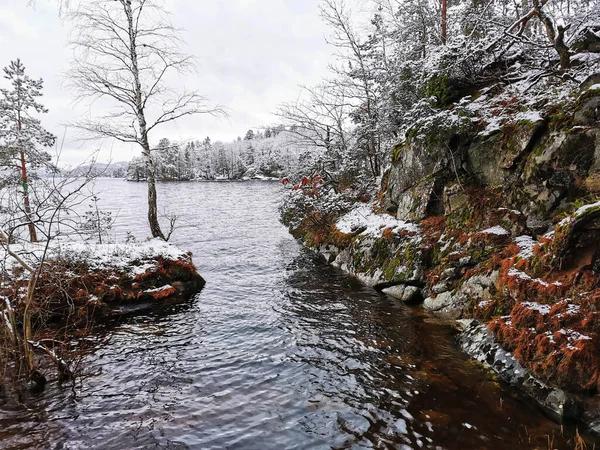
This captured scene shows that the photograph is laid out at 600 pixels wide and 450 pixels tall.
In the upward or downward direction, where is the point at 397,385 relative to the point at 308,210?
downward

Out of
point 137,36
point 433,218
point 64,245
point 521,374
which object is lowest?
point 521,374

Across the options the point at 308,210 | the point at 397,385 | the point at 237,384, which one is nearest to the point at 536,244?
the point at 397,385

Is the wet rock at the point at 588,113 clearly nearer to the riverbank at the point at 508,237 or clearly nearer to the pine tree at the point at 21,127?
the riverbank at the point at 508,237

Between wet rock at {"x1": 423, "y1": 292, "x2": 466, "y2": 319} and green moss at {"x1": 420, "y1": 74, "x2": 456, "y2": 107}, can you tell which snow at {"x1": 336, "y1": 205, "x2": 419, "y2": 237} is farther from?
green moss at {"x1": 420, "y1": 74, "x2": 456, "y2": 107}

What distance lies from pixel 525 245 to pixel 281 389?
551 cm

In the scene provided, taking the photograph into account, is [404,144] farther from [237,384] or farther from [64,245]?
[64,245]

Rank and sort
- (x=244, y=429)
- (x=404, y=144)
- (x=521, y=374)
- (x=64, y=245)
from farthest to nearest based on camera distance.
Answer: (x=404, y=144) → (x=64, y=245) → (x=521, y=374) → (x=244, y=429)

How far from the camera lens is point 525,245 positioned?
6.60m

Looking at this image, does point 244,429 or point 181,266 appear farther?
point 181,266

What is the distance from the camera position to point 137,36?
11.8 metres

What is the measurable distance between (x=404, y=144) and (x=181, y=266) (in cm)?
851

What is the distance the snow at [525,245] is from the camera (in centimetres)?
621

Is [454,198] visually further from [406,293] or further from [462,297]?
[462,297]

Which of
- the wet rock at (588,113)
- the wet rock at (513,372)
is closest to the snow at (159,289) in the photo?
the wet rock at (513,372)
